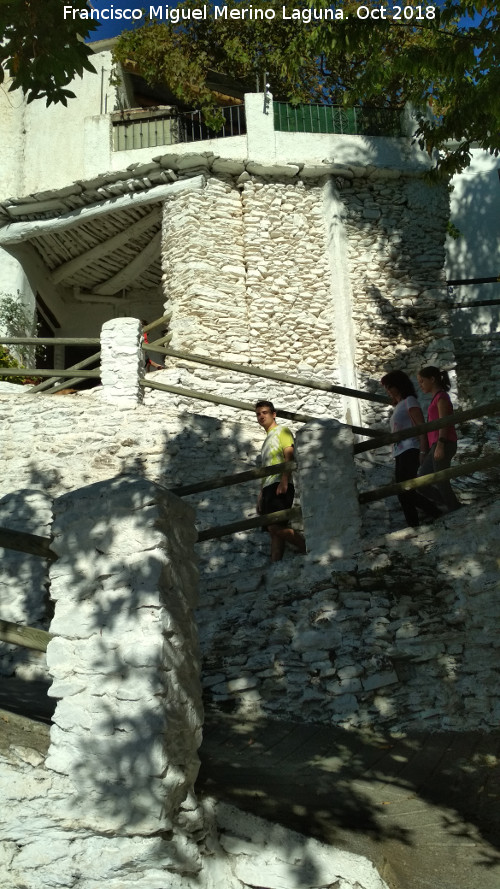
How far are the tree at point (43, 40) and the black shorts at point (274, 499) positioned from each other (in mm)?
3364

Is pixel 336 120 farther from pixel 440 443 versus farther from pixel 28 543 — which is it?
pixel 28 543

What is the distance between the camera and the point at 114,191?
46.7 feet

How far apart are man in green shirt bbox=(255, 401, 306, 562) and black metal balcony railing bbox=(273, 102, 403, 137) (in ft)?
28.3

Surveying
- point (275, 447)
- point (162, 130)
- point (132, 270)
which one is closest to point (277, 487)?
point (275, 447)

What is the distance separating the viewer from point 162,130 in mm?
14969

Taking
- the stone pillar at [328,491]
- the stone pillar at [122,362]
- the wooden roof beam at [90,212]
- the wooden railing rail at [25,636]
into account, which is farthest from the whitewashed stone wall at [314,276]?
the wooden railing rail at [25,636]

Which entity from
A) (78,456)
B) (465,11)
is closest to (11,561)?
(78,456)

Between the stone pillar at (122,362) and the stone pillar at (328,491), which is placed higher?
the stone pillar at (122,362)

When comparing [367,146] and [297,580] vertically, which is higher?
[367,146]

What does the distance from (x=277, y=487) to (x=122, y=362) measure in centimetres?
364

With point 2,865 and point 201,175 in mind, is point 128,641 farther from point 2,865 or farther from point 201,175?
point 201,175

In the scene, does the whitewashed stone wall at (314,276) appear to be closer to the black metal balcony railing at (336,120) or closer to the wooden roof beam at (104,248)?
the black metal balcony railing at (336,120)

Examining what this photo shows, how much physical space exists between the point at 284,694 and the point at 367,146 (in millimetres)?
11264

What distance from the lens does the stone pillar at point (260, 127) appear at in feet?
47.3
